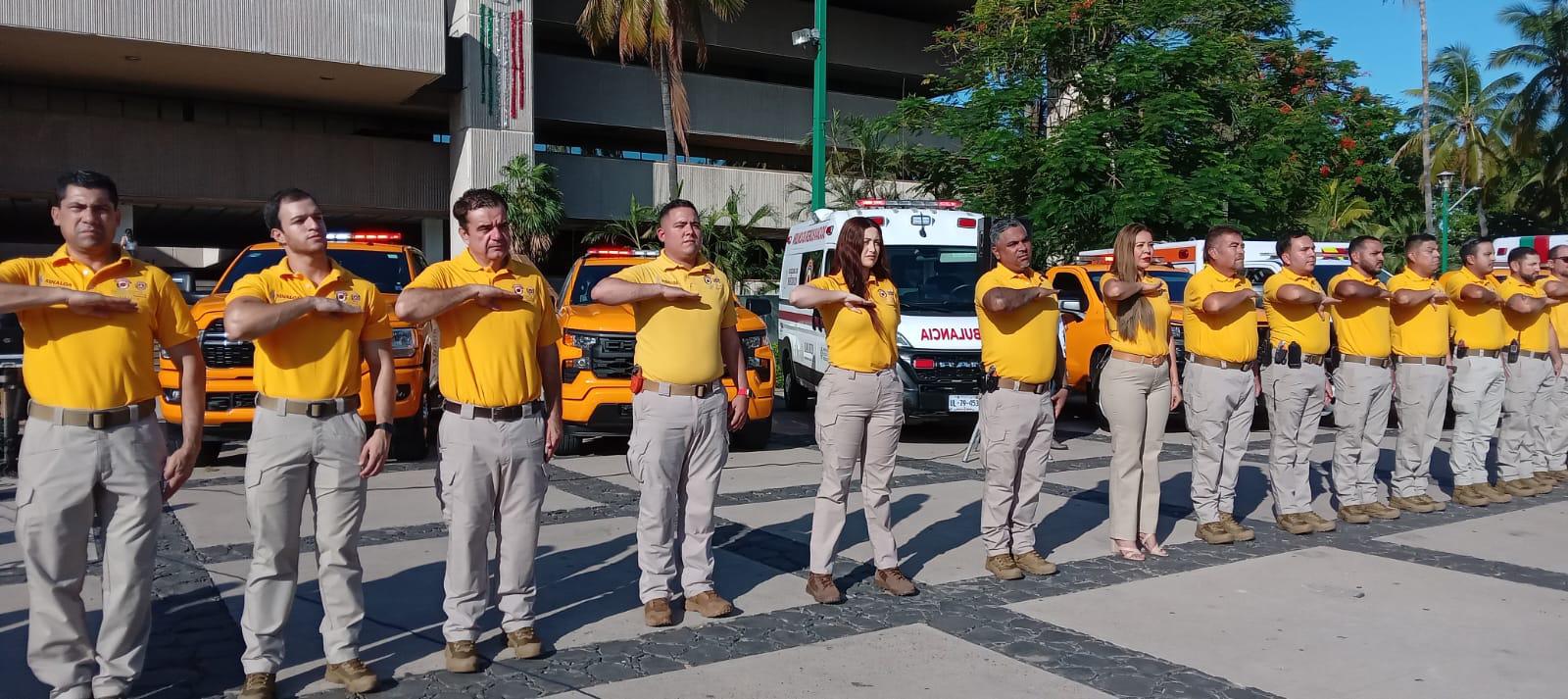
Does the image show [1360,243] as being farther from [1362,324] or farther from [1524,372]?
[1524,372]

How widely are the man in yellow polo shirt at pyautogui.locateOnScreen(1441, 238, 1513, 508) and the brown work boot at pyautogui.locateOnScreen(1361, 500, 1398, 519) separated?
1086 millimetres

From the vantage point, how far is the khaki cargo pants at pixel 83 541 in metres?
3.98

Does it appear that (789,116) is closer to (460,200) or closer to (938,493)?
(938,493)

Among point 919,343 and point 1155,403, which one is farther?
point 919,343

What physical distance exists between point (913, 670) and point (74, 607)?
10.1ft

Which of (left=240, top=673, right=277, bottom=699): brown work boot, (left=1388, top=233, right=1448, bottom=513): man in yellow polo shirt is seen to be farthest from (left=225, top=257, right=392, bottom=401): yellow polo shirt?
(left=1388, top=233, right=1448, bottom=513): man in yellow polo shirt

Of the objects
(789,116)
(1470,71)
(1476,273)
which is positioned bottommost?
Answer: (1476,273)

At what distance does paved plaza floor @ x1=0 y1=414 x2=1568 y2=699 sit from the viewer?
4.60m

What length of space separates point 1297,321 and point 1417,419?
159 centimetres

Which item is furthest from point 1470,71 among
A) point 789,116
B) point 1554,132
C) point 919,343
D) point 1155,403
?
point 1155,403

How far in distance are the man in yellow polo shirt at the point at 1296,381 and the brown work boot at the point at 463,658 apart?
529 centimetres

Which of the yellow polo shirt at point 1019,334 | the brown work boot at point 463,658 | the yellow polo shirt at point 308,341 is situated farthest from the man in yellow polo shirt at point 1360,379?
the yellow polo shirt at point 308,341

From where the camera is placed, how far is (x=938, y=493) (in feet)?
29.3

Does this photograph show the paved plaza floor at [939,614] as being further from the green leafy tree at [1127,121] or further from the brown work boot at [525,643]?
the green leafy tree at [1127,121]
